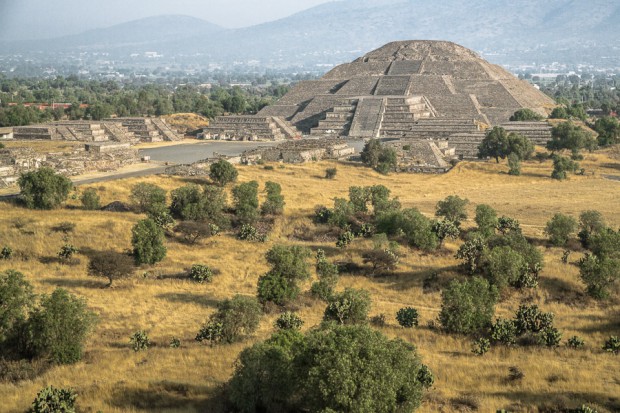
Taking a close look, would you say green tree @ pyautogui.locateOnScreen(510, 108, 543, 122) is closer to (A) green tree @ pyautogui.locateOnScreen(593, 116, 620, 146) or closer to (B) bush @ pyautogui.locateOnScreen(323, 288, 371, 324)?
(A) green tree @ pyautogui.locateOnScreen(593, 116, 620, 146)

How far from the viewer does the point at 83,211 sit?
38.2 m

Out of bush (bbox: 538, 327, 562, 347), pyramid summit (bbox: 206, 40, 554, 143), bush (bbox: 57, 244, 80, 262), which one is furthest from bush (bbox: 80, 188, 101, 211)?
pyramid summit (bbox: 206, 40, 554, 143)

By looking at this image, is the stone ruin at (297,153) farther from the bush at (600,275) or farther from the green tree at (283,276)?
the bush at (600,275)

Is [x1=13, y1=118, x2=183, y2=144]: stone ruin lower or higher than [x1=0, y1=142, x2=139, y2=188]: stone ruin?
higher

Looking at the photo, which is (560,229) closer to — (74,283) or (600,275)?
(600,275)

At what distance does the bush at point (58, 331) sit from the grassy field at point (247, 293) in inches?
26.6

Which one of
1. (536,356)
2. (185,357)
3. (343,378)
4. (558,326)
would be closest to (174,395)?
(185,357)

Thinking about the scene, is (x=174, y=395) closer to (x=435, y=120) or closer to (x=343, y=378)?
(x=343, y=378)

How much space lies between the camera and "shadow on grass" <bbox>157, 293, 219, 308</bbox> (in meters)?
27.5

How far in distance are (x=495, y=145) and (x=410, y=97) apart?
24.8 metres

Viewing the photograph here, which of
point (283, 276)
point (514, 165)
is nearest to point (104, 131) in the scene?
point (514, 165)

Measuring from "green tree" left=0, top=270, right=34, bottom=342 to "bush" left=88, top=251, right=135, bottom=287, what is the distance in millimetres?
5540

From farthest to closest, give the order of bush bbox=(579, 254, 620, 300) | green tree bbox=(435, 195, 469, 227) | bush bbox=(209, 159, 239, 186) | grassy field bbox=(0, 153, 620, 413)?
bush bbox=(209, 159, 239, 186) → green tree bbox=(435, 195, 469, 227) → bush bbox=(579, 254, 620, 300) → grassy field bbox=(0, 153, 620, 413)

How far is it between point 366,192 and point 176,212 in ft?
42.5
